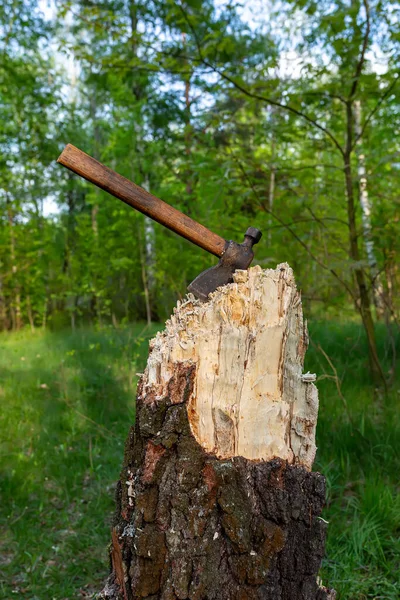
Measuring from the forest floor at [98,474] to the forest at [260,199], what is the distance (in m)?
0.02

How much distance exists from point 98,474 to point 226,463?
246cm

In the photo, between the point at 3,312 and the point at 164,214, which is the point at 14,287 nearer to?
the point at 3,312

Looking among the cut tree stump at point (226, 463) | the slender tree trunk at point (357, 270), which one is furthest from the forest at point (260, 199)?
the cut tree stump at point (226, 463)

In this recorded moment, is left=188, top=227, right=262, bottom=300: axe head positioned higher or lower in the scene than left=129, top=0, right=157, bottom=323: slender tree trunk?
lower

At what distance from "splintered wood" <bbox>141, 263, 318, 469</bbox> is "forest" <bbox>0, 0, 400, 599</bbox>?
3.83 ft

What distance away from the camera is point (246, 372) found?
1.62 metres

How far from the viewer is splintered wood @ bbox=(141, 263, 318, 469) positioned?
61.7 inches

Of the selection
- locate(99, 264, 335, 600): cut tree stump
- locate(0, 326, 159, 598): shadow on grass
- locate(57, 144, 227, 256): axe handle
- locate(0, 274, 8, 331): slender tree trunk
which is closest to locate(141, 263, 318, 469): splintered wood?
locate(99, 264, 335, 600): cut tree stump

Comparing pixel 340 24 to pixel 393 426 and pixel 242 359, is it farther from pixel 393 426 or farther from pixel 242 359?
pixel 242 359

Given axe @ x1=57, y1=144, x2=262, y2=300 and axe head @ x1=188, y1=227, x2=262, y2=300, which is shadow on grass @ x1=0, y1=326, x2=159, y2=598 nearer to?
axe head @ x1=188, y1=227, x2=262, y2=300

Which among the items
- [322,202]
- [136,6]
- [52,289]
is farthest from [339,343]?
[136,6]

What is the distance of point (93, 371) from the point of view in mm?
5492

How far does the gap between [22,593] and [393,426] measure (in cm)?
249

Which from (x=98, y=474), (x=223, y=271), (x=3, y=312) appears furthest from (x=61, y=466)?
(x=3, y=312)
